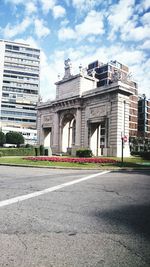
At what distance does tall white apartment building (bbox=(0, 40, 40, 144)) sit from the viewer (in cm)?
10900

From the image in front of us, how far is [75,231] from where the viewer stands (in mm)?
3832

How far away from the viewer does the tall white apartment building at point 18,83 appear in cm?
10900

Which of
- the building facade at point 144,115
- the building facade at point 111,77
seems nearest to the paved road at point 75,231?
the building facade at point 111,77

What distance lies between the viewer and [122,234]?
12.2 ft

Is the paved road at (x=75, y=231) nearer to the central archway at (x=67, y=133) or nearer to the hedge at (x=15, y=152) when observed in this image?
the hedge at (x=15, y=152)

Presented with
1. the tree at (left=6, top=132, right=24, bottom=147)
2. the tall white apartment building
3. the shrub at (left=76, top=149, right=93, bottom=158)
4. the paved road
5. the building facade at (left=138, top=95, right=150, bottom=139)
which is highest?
the tall white apartment building

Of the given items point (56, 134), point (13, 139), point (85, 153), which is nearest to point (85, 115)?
point (56, 134)

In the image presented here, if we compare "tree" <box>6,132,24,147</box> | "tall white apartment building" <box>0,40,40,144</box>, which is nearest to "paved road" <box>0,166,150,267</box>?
"tree" <box>6,132,24,147</box>

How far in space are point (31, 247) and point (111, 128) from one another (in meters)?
30.4

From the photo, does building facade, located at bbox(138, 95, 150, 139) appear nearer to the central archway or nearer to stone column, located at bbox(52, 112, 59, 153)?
the central archway

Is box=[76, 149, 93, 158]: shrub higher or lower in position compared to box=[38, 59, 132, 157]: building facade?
lower

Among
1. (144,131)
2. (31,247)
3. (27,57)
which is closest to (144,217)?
(31,247)

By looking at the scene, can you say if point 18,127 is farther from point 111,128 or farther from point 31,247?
point 31,247

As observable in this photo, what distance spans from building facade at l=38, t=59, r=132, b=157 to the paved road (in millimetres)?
20598
